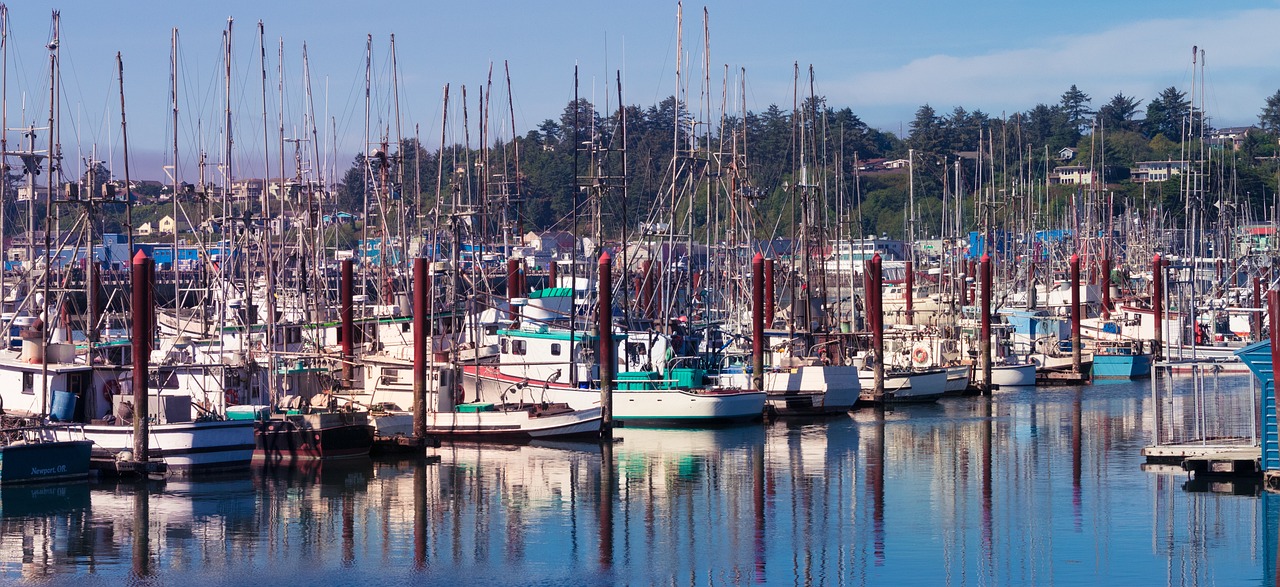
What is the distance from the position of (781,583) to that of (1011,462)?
63.7ft

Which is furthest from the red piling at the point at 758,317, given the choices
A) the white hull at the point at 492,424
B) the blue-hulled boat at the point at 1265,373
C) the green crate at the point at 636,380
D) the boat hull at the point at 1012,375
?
the blue-hulled boat at the point at 1265,373

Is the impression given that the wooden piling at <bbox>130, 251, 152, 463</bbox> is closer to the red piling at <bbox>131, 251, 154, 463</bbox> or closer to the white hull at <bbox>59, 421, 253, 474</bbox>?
the red piling at <bbox>131, 251, 154, 463</bbox>

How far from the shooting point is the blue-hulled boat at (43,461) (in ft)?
131

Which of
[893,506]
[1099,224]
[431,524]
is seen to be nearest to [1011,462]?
[893,506]

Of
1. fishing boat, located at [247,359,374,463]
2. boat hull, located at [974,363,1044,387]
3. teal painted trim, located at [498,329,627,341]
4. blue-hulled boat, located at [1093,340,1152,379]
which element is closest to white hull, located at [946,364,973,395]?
boat hull, located at [974,363,1044,387]

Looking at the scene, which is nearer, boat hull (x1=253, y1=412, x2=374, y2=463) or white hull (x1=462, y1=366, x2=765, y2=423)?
boat hull (x1=253, y1=412, x2=374, y2=463)

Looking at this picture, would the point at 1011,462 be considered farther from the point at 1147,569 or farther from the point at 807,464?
the point at 1147,569

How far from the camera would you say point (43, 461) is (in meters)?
40.0

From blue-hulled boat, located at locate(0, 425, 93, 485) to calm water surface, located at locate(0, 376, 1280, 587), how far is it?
1.27ft

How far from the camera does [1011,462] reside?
1905 inches

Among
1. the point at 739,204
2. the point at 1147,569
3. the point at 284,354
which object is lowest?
the point at 1147,569

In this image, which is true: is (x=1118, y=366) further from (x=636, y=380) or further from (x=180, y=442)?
(x=180, y=442)

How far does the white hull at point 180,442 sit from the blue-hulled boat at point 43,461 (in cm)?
111

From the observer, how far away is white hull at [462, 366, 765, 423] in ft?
176
